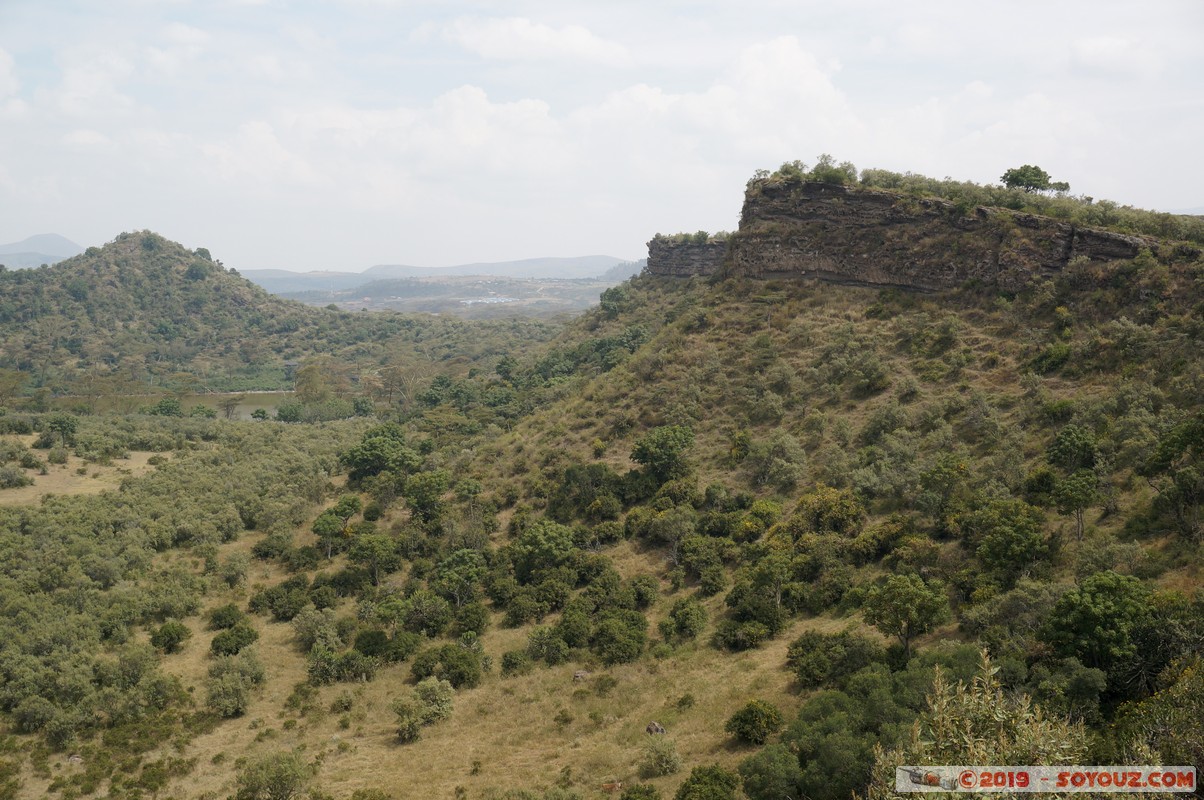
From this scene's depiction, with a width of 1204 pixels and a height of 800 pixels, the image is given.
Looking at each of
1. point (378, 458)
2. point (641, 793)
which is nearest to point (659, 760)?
point (641, 793)

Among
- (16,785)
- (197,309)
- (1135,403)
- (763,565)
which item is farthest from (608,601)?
(197,309)

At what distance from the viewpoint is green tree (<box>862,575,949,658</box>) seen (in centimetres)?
2177

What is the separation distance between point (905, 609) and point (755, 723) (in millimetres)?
5823

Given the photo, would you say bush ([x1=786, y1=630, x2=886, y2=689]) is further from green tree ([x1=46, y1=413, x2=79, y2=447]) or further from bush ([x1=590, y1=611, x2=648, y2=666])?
green tree ([x1=46, y1=413, x2=79, y2=447])

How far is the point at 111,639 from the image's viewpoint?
1191 inches

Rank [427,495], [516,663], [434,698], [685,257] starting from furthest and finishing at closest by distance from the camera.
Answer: [685,257], [427,495], [516,663], [434,698]

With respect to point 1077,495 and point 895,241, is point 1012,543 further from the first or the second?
point 895,241

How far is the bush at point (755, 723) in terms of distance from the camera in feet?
67.4

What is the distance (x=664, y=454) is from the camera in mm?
39219

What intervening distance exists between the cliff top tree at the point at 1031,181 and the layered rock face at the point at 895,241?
18.1 feet

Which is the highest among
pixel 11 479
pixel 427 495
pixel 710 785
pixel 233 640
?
pixel 11 479

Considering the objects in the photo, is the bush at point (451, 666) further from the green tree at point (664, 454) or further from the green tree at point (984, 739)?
the green tree at point (984, 739)

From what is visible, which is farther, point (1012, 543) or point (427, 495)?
point (427, 495)

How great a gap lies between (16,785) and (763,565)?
87.3 ft
